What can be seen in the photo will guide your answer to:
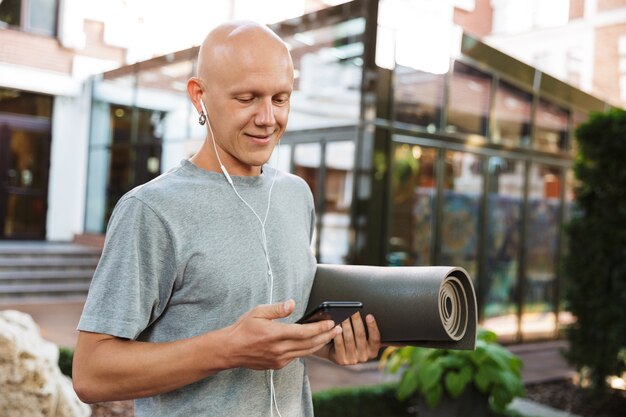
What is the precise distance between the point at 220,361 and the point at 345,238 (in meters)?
6.40

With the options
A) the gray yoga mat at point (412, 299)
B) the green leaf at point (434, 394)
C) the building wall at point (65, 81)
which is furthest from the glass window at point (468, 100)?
the gray yoga mat at point (412, 299)

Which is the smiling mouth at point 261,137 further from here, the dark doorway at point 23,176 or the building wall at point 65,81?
the dark doorway at point 23,176

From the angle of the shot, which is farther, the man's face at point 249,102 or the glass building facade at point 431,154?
the glass building facade at point 431,154

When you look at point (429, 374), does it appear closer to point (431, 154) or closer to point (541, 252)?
point (431, 154)

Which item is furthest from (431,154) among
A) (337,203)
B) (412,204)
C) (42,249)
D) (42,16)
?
(42,249)

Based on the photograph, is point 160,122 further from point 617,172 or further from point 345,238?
point 617,172

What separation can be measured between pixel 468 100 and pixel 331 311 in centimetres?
786

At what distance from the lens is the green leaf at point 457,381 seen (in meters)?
4.24

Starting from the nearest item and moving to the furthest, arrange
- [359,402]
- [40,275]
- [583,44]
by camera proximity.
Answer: [359,402]
[40,275]
[583,44]

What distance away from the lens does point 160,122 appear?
37.8 ft

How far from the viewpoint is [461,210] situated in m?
8.55

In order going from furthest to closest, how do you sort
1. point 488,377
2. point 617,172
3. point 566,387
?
point 566,387, point 617,172, point 488,377

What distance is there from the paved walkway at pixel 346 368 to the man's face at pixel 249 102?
173 inches

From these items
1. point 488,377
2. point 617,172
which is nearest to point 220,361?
point 488,377
